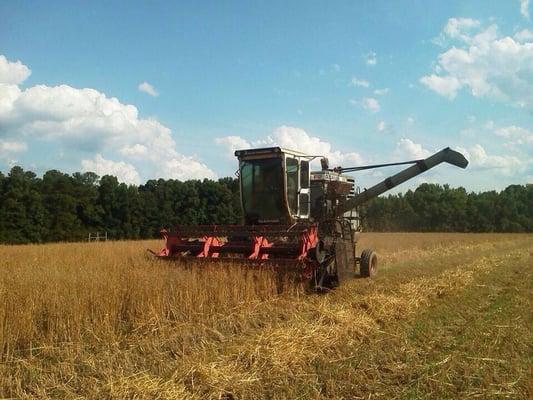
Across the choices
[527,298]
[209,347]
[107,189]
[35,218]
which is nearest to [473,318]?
[527,298]

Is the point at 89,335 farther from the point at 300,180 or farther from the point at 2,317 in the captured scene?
the point at 300,180

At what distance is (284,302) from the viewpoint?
741 centimetres

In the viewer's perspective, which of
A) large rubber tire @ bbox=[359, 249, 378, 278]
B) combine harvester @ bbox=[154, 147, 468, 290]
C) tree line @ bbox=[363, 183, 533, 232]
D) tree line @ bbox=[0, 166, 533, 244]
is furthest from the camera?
tree line @ bbox=[363, 183, 533, 232]

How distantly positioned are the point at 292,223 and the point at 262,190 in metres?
1.01

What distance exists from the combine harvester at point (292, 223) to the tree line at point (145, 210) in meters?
24.1

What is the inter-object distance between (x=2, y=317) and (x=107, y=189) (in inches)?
1816

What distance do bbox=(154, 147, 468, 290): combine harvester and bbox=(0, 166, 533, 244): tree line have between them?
2415cm

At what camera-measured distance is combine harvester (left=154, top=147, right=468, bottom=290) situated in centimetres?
890

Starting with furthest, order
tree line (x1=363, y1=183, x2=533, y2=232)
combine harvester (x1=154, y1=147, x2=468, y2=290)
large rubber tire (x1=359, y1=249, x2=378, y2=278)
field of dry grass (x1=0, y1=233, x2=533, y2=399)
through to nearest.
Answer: tree line (x1=363, y1=183, x2=533, y2=232)
large rubber tire (x1=359, y1=249, x2=378, y2=278)
combine harvester (x1=154, y1=147, x2=468, y2=290)
field of dry grass (x1=0, y1=233, x2=533, y2=399)

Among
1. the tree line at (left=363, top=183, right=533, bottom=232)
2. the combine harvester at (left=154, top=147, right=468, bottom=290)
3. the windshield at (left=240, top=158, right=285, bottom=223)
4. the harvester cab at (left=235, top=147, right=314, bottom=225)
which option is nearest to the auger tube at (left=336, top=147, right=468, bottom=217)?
the combine harvester at (left=154, top=147, right=468, bottom=290)

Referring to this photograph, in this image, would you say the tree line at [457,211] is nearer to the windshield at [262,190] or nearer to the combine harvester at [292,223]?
the combine harvester at [292,223]

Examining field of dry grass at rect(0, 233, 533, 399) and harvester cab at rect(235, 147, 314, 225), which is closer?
field of dry grass at rect(0, 233, 533, 399)

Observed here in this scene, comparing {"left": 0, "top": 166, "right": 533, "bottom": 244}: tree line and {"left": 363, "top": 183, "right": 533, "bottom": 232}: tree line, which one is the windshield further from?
{"left": 363, "top": 183, "right": 533, "bottom": 232}: tree line

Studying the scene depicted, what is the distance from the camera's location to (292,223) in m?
10.5
